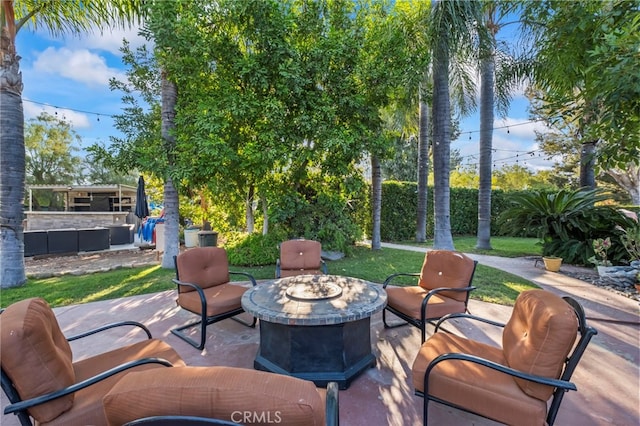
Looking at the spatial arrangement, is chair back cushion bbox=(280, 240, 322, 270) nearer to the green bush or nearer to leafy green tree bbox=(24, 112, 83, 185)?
the green bush

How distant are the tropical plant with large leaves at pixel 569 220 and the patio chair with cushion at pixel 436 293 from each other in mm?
5224

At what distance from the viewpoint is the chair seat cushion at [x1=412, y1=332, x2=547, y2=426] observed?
176 centimetres

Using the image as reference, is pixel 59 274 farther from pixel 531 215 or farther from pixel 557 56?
pixel 531 215

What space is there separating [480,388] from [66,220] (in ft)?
57.8

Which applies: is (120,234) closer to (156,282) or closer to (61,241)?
(61,241)

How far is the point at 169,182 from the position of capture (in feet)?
21.9

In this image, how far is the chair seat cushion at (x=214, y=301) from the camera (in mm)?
3330

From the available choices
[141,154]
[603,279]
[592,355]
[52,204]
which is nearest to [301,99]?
[141,154]

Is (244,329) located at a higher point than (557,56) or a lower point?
lower

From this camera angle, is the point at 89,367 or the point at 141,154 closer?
the point at 89,367

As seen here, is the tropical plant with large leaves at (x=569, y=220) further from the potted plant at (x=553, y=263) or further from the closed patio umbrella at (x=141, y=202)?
the closed patio umbrella at (x=141, y=202)

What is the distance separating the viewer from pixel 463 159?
2958 cm

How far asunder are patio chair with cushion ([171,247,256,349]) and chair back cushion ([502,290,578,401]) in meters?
2.75

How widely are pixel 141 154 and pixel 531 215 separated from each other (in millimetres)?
9361
